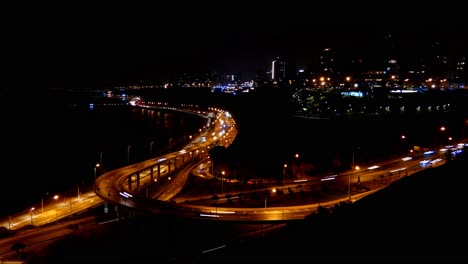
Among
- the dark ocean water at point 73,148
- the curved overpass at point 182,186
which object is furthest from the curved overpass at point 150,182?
the dark ocean water at point 73,148

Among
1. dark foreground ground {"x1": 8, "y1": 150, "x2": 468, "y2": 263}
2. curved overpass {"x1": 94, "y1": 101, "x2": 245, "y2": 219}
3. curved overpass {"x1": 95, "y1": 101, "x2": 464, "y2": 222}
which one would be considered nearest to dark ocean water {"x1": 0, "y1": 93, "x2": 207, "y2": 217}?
curved overpass {"x1": 94, "y1": 101, "x2": 245, "y2": 219}

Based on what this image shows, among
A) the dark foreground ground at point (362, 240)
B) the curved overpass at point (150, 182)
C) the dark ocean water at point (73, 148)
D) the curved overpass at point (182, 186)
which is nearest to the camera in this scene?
the dark foreground ground at point (362, 240)

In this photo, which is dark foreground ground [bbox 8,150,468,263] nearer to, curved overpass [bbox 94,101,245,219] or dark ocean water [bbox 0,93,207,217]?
curved overpass [bbox 94,101,245,219]

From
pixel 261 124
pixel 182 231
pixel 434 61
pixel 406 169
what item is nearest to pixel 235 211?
pixel 182 231

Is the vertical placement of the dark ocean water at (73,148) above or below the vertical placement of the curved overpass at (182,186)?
below

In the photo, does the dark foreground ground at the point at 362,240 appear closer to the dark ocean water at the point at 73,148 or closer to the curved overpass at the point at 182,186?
the curved overpass at the point at 182,186

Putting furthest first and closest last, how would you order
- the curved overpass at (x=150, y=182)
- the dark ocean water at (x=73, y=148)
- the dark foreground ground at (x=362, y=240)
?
the dark ocean water at (x=73, y=148)
the curved overpass at (x=150, y=182)
the dark foreground ground at (x=362, y=240)

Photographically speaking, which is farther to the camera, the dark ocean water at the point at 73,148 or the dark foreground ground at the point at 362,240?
the dark ocean water at the point at 73,148

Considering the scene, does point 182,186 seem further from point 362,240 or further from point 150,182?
point 362,240
